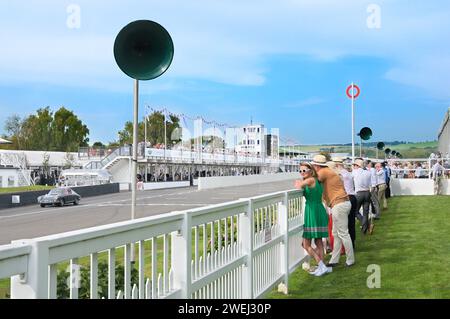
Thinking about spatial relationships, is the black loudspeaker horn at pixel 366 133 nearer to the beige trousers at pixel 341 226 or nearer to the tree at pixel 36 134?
the beige trousers at pixel 341 226

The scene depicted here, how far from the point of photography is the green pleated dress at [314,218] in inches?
378

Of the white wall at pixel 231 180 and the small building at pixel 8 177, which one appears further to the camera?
the white wall at pixel 231 180

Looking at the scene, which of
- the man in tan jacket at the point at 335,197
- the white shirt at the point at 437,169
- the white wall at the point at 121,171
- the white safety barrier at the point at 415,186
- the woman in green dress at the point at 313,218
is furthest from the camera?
the white wall at the point at 121,171

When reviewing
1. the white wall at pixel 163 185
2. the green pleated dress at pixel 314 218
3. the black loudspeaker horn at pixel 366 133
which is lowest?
the white wall at pixel 163 185

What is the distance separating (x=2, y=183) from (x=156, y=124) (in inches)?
3056

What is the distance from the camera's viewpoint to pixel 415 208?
77.8ft

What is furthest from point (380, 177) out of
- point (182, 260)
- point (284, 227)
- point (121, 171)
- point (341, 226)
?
point (121, 171)

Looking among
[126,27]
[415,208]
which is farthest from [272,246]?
[415,208]

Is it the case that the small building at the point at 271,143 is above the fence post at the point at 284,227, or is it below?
above

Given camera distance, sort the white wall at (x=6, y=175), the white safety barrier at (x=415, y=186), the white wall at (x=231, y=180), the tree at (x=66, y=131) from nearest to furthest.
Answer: the white safety barrier at (x=415, y=186)
the white wall at (x=6, y=175)
the white wall at (x=231, y=180)
the tree at (x=66, y=131)

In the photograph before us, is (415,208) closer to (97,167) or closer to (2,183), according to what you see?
(2,183)

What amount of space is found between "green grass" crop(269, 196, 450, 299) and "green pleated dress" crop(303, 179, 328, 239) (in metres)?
0.69

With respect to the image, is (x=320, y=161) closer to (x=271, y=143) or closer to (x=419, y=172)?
(x=419, y=172)

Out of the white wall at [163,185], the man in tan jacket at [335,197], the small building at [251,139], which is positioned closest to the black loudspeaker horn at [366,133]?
the man in tan jacket at [335,197]
